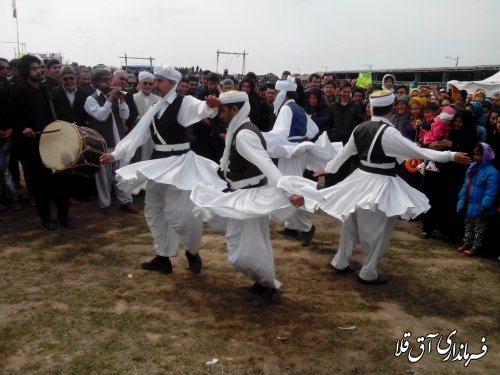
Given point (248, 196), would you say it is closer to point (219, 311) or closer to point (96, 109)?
point (219, 311)

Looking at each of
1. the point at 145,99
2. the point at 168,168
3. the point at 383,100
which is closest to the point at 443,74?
the point at 145,99

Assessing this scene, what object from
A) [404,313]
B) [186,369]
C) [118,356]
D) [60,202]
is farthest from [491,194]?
[60,202]

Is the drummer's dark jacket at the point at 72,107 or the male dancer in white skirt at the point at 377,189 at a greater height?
the drummer's dark jacket at the point at 72,107

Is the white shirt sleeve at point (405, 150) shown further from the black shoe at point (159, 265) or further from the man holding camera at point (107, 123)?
the man holding camera at point (107, 123)

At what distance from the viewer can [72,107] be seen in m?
6.79

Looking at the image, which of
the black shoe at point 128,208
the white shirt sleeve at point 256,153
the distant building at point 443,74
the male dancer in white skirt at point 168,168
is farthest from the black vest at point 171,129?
the distant building at point 443,74

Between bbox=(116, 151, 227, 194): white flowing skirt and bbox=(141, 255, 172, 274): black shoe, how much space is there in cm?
83

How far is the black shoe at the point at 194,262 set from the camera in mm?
5016

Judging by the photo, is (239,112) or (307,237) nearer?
(239,112)

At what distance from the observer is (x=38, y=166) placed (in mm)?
6223

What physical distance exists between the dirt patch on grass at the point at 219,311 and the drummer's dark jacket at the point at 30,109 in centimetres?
121

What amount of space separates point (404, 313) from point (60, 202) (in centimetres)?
469

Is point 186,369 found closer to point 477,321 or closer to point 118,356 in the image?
point 118,356

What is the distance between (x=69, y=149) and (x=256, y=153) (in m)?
2.74
